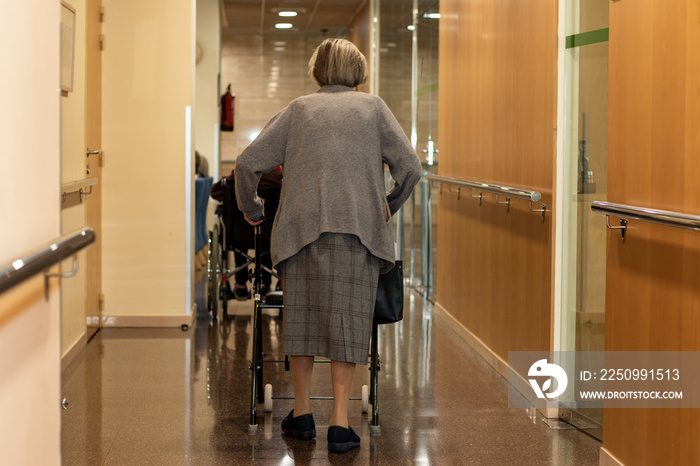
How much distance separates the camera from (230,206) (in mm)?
5871

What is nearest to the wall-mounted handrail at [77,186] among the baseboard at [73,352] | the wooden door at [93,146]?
the wooden door at [93,146]

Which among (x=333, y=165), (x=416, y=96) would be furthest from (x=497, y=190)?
(x=416, y=96)

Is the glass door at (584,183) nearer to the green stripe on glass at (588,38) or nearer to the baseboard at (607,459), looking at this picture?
the green stripe on glass at (588,38)

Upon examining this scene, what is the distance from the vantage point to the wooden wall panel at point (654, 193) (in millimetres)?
2473

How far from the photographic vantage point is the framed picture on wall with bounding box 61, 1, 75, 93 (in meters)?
4.61

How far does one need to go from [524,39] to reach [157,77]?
2.74 meters

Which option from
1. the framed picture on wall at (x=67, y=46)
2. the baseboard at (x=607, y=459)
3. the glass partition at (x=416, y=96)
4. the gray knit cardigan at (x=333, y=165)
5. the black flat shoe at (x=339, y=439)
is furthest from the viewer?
the glass partition at (x=416, y=96)

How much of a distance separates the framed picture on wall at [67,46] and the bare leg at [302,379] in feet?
7.42

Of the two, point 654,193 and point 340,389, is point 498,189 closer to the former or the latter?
point 340,389

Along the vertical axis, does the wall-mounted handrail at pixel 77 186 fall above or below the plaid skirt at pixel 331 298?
above

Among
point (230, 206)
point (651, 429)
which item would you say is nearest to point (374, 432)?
point (651, 429)

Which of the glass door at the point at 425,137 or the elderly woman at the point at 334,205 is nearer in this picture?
the elderly woman at the point at 334,205

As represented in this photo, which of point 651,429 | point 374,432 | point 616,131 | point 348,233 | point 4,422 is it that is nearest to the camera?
point 4,422

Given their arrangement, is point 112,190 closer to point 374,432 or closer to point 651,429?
point 374,432
